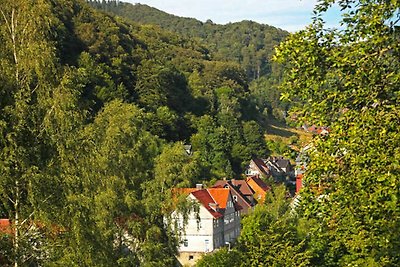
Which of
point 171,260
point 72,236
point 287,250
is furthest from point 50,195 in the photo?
point 287,250

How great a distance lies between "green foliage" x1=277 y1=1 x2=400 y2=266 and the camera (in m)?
9.86

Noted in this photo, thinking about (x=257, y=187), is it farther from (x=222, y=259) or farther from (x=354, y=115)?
(x=354, y=115)

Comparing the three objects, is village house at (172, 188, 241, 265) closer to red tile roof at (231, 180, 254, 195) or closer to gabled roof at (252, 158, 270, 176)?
red tile roof at (231, 180, 254, 195)

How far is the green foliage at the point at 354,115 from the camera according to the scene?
9.86 metres

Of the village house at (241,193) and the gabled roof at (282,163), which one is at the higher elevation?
the village house at (241,193)

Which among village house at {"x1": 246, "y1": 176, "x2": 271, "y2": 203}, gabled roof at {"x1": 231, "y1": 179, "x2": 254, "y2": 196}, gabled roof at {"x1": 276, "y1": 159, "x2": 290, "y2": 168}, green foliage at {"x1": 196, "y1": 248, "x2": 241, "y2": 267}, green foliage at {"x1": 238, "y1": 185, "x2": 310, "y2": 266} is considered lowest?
gabled roof at {"x1": 276, "y1": 159, "x2": 290, "y2": 168}

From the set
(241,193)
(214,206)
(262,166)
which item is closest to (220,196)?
(214,206)

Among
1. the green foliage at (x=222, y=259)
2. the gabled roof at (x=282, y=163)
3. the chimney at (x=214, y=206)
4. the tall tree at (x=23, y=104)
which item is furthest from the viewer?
the gabled roof at (x=282, y=163)

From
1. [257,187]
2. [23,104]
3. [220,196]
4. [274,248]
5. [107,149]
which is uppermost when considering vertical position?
[23,104]

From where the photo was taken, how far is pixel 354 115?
10.2 meters

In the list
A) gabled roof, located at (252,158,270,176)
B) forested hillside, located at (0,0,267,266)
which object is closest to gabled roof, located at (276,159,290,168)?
gabled roof, located at (252,158,270,176)

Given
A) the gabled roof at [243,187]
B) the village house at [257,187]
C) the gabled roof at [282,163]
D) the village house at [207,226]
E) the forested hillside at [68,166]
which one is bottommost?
the gabled roof at [282,163]

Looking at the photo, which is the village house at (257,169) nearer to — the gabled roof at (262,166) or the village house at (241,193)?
the gabled roof at (262,166)

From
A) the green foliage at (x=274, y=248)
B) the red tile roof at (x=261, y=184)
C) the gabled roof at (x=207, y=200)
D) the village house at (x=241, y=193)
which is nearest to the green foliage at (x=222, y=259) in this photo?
the green foliage at (x=274, y=248)
